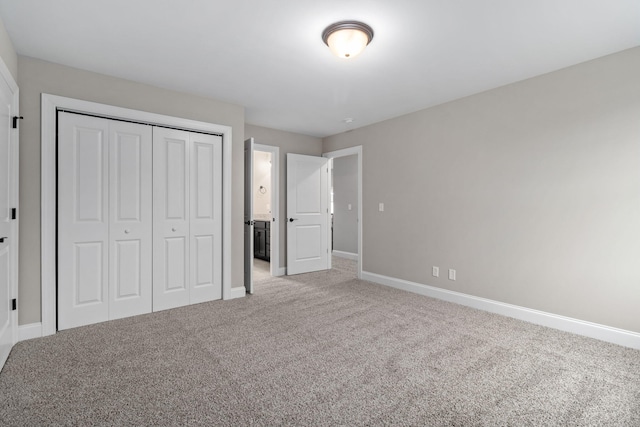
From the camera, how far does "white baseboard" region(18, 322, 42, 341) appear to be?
102 inches

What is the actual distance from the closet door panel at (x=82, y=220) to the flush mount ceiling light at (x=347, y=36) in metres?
2.33

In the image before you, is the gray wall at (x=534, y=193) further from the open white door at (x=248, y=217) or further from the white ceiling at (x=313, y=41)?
the open white door at (x=248, y=217)

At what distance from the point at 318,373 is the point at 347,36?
2377 millimetres

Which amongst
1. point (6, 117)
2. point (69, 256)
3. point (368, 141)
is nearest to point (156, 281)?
point (69, 256)

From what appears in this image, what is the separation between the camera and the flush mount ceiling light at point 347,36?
219 centimetres

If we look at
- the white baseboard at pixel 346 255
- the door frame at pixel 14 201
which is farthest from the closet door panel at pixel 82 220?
the white baseboard at pixel 346 255

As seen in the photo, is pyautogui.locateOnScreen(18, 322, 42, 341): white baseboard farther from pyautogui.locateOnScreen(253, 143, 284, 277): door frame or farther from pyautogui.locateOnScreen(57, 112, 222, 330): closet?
pyautogui.locateOnScreen(253, 143, 284, 277): door frame

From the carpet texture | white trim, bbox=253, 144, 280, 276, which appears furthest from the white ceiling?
the carpet texture

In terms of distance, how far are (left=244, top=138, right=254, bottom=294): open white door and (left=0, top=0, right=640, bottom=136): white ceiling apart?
85 centimetres

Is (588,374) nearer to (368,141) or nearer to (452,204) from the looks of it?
(452,204)

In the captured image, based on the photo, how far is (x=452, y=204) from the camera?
12.4 feet

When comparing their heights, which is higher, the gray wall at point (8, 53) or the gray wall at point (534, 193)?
the gray wall at point (8, 53)

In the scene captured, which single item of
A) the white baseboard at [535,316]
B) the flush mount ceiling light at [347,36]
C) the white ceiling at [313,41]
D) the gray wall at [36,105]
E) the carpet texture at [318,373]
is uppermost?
the white ceiling at [313,41]

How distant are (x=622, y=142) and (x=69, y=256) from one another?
4.93m
